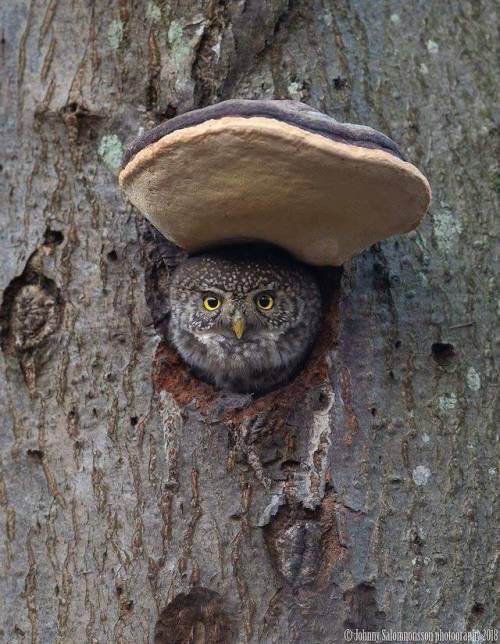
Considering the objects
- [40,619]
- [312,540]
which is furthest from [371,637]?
[40,619]

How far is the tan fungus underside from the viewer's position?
2092mm

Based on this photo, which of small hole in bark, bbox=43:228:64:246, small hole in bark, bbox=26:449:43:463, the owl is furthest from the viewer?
→ the owl

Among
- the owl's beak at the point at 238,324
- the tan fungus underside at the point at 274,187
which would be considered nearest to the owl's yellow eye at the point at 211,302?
the owl's beak at the point at 238,324

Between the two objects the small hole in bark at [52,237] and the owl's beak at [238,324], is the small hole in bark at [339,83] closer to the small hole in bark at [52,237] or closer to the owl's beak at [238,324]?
the owl's beak at [238,324]

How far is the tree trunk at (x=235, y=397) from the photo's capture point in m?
2.49

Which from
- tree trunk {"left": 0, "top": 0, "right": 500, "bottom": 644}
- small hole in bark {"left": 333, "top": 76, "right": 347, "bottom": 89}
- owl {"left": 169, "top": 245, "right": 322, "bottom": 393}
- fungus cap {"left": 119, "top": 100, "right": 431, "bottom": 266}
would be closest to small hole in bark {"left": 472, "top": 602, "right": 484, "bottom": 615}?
tree trunk {"left": 0, "top": 0, "right": 500, "bottom": 644}

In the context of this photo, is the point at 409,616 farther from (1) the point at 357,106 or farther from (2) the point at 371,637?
(1) the point at 357,106

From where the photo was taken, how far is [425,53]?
309cm

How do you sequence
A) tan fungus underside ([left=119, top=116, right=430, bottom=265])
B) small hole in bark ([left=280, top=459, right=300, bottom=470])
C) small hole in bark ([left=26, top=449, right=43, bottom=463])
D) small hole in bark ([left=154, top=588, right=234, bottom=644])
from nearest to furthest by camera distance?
tan fungus underside ([left=119, top=116, right=430, bottom=265]) < small hole in bark ([left=154, top=588, right=234, bottom=644]) < small hole in bark ([left=280, top=459, right=300, bottom=470]) < small hole in bark ([left=26, top=449, right=43, bottom=463])

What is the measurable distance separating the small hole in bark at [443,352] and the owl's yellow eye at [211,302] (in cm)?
96

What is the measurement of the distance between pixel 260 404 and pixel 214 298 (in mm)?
750

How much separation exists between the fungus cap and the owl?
0.41m

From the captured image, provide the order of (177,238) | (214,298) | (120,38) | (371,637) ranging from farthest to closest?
(214,298), (120,38), (177,238), (371,637)

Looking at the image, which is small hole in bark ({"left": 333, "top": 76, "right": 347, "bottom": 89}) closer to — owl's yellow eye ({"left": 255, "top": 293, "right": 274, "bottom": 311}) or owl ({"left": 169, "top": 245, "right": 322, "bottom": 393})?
owl ({"left": 169, "top": 245, "right": 322, "bottom": 393})
